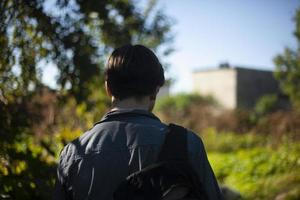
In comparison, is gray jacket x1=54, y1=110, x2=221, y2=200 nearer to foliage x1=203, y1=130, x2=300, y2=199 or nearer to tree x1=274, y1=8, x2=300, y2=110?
foliage x1=203, y1=130, x2=300, y2=199

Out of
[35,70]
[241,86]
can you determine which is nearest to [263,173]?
[35,70]

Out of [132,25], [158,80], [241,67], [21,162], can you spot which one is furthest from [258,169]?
[241,67]

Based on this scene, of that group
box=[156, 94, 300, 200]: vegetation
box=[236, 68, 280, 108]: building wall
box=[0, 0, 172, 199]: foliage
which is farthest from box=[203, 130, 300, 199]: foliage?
box=[236, 68, 280, 108]: building wall

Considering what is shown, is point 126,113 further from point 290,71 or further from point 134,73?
point 290,71

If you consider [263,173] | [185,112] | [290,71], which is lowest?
[185,112]

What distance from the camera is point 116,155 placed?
5.94ft

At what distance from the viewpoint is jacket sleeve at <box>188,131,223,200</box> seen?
5.82 feet

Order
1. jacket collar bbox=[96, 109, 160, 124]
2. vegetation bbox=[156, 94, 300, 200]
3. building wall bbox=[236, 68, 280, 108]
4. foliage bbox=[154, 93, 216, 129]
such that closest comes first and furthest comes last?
jacket collar bbox=[96, 109, 160, 124]
vegetation bbox=[156, 94, 300, 200]
foliage bbox=[154, 93, 216, 129]
building wall bbox=[236, 68, 280, 108]

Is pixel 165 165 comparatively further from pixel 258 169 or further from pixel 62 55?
pixel 258 169

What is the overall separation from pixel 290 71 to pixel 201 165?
20.1 m

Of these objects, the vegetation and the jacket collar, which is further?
the vegetation

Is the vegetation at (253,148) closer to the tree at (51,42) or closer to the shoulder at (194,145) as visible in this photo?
the tree at (51,42)

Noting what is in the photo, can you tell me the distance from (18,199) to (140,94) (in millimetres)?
1686

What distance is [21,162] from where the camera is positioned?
350cm
